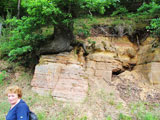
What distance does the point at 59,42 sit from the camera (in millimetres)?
7125

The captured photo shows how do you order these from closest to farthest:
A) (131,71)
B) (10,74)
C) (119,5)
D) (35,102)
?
(35,102) → (10,74) → (131,71) → (119,5)

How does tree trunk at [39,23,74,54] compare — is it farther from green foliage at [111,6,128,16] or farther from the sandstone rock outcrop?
green foliage at [111,6,128,16]

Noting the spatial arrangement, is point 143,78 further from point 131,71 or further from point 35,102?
point 35,102

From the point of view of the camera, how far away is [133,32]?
30.7 ft

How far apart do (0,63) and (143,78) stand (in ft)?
27.2

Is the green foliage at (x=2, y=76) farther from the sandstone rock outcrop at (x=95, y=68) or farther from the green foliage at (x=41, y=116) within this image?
the green foliage at (x=41, y=116)

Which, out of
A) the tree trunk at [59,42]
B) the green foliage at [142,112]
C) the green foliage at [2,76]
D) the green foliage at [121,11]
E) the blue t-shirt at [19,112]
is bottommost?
the green foliage at [142,112]

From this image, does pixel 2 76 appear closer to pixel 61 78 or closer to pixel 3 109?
pixel 3 109

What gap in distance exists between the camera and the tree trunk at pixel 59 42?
7070mm

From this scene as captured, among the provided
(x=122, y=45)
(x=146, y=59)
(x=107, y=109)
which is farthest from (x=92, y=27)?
(x=107, y=109)

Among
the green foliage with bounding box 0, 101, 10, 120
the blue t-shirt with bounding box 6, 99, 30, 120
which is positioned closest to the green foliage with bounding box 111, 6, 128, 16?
the green foliage with bounding box 0, 101, 10, 120

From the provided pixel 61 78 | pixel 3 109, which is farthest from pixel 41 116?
pixel 61 78

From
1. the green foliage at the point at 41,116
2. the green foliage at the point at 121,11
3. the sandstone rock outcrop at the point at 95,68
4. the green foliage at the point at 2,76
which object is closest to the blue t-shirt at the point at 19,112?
the green foliage at the point at 41,116

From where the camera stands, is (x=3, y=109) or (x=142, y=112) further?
(x=142, y=112)
